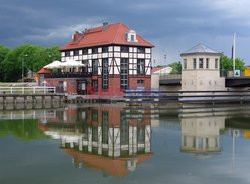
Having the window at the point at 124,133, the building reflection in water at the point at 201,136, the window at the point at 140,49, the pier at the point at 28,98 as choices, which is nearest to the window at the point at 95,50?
the window at the point at 140,49

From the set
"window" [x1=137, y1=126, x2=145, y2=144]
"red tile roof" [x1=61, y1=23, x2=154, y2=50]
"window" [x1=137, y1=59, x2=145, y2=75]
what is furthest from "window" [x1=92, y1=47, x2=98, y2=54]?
"window" [x1=137, y1=126, x2=145, y2=144]

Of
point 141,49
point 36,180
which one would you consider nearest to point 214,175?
point 36,180

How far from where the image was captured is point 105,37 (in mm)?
51531

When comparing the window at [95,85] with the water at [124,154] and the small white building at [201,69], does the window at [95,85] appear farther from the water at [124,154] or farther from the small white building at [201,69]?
the water at [124,154]

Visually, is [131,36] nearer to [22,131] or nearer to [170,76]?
[170,76]

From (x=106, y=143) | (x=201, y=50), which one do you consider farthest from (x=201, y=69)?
(x=106, y=143)

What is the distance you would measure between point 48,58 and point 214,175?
7495 cm

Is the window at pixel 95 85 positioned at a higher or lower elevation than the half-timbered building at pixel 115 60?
lower

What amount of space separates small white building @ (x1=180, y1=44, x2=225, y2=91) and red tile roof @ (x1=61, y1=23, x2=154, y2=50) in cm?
801

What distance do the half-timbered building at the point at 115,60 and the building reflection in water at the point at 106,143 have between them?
2718cm

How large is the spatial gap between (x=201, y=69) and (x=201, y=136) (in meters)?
28.1

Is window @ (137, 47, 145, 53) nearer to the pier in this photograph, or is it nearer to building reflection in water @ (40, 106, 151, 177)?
the pier

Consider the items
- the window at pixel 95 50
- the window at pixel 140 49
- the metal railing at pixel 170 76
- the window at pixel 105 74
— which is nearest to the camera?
the metal railing at pixel 170 76

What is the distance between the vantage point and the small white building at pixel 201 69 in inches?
1764
